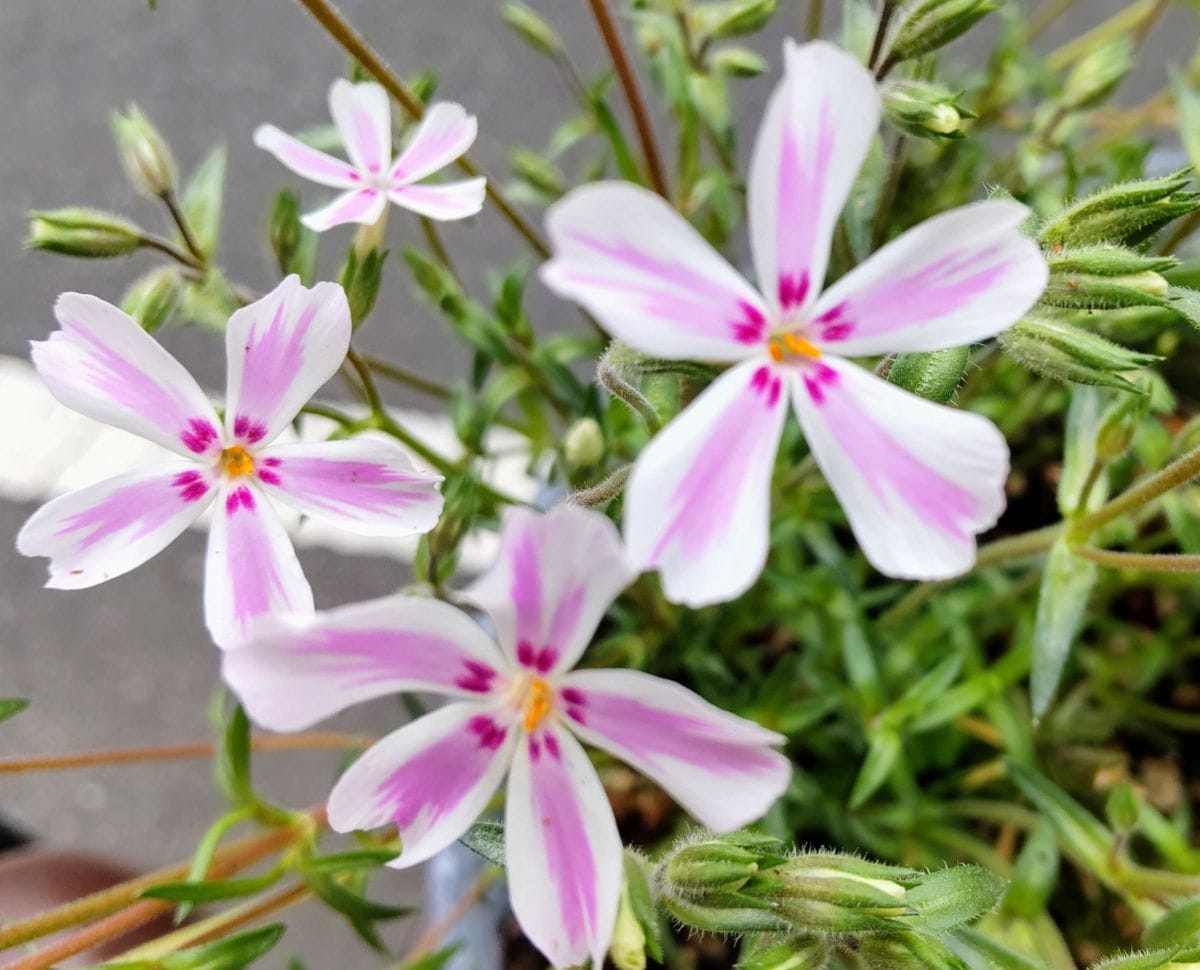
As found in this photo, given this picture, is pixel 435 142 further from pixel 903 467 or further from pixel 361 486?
pixel 903 467

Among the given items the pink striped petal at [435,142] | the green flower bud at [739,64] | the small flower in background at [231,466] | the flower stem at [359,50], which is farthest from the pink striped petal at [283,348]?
the green flower bud at [739,64]

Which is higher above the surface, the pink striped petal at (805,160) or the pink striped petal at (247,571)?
the pink striped petal at (805,160)

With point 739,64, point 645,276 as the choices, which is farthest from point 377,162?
point 739,64

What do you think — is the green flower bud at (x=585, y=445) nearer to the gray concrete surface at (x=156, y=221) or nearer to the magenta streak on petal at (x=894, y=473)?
the magenta streak on petal at (x=894, y=473)

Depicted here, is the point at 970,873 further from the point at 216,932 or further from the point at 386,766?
the point at 216,932

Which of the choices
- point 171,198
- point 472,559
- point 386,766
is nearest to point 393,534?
point 386,766
